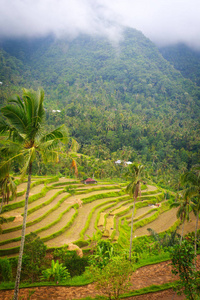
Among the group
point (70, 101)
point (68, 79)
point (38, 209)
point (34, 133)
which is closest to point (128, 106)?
point (70, 101)

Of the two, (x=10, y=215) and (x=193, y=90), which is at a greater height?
(x=193, y=90)

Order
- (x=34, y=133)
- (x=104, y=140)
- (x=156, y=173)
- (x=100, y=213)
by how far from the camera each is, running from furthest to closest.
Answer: (x=104, y=140) → (x=156, y=173) → (x=100, y=213) → (x=34, y=133)

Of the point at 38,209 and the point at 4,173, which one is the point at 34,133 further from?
the point at 38,209

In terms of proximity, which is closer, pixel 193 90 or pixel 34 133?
pixel 34 133

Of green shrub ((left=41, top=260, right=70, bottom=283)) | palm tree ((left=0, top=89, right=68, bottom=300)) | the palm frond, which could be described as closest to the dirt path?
green shrub ((left=41, top=260, right=70, bottom=283))

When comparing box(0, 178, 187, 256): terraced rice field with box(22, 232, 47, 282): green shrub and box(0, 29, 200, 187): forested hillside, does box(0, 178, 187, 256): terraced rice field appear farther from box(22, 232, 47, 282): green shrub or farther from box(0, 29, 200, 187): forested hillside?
box(0, 29, 200, 187): forested hillside

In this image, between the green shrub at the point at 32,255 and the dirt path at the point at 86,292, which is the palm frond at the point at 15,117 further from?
the dirt path at the point at 86,292

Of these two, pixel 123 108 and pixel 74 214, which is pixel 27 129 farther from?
pixel 123 108
